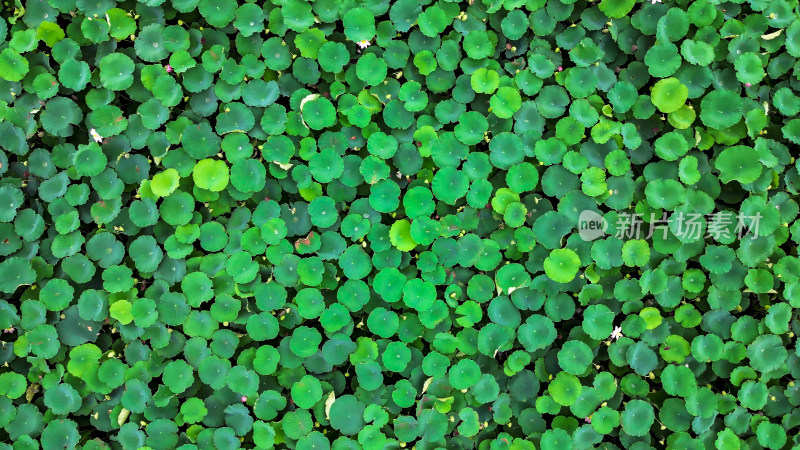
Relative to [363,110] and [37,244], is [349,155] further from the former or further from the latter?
[37,244]

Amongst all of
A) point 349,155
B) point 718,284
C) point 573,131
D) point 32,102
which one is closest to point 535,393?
point 718,284

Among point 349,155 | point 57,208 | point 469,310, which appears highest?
point 349,155

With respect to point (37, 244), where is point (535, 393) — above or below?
→ below

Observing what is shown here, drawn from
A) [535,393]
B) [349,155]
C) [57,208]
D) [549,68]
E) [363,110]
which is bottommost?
[535,393]

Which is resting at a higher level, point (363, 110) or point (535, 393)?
point (363, 110)

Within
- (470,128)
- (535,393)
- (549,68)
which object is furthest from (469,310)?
(549,68)

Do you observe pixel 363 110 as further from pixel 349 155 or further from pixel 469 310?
pixel 469 310
